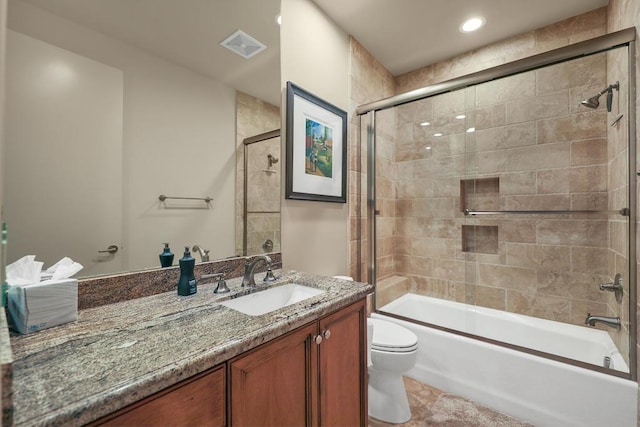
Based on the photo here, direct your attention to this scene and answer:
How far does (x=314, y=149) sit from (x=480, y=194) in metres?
1.53

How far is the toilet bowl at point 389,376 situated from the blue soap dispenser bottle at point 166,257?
111 cm

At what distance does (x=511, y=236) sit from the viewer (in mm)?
2264

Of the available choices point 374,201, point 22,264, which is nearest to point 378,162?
point 374,201

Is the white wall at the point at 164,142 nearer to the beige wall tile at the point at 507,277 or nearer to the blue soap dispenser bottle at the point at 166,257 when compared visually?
the blue soap dispenser bottle at the point at 166,257

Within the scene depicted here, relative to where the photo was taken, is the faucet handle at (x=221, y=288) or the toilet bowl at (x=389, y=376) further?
the toilet bowl at (x=389, y=376)

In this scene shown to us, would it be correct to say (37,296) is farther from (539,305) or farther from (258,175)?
(539,305)

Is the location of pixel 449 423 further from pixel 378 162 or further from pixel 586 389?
pixel 378 162

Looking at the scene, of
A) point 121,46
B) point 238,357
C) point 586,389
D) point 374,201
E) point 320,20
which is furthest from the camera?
point 374,201

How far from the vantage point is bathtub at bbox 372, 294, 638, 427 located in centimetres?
143

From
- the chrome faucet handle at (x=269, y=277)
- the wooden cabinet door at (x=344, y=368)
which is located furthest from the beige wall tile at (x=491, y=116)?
the chrome faucet handle at (x=269, y=277)

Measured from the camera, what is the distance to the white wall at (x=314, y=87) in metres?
1.70

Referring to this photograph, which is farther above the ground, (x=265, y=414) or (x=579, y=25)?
(x=579, y=25)

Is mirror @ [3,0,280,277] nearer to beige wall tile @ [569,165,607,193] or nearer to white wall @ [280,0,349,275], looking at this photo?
white wall @ [280,0,349,275]

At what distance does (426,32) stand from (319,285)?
83.1 inches
